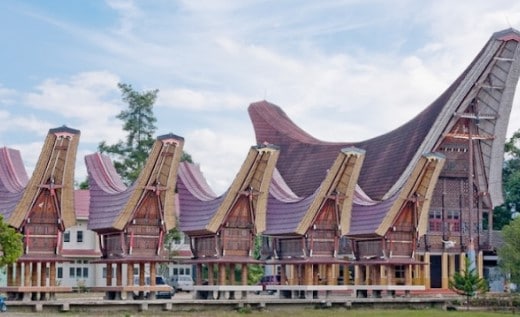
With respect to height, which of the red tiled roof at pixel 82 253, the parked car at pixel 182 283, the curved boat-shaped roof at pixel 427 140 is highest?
the curved boat-shaped roof at pixel 427 140

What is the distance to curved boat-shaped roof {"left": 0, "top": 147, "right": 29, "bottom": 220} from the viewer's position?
39281 millimetres

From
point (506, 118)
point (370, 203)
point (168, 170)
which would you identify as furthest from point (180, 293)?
point (506, 118)

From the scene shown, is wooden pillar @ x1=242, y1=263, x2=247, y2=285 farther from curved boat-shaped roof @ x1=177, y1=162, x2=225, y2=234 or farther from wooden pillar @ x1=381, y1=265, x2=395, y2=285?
wooden pillar @ x1=381, y1=265, x2=395, y2=285

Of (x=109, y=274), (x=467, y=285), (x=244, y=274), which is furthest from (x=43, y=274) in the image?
(x=467, y=285)

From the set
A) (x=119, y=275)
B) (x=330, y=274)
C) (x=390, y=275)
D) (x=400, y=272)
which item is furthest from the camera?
(x=400, y=272)

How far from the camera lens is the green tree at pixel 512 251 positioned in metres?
49.0

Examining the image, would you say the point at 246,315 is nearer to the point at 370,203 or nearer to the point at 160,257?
the point at 160,257

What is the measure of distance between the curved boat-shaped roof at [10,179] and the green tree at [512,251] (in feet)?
82.1

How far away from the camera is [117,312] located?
36.9m

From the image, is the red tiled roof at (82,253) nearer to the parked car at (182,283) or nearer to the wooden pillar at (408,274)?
the parked car at (182,283)

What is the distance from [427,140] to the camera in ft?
192

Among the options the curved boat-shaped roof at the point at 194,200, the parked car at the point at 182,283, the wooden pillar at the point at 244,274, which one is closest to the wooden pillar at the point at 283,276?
the wooden pillar at the point at 244,274

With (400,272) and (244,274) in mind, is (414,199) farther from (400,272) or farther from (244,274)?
(244,274)

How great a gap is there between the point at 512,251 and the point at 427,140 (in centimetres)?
1133
